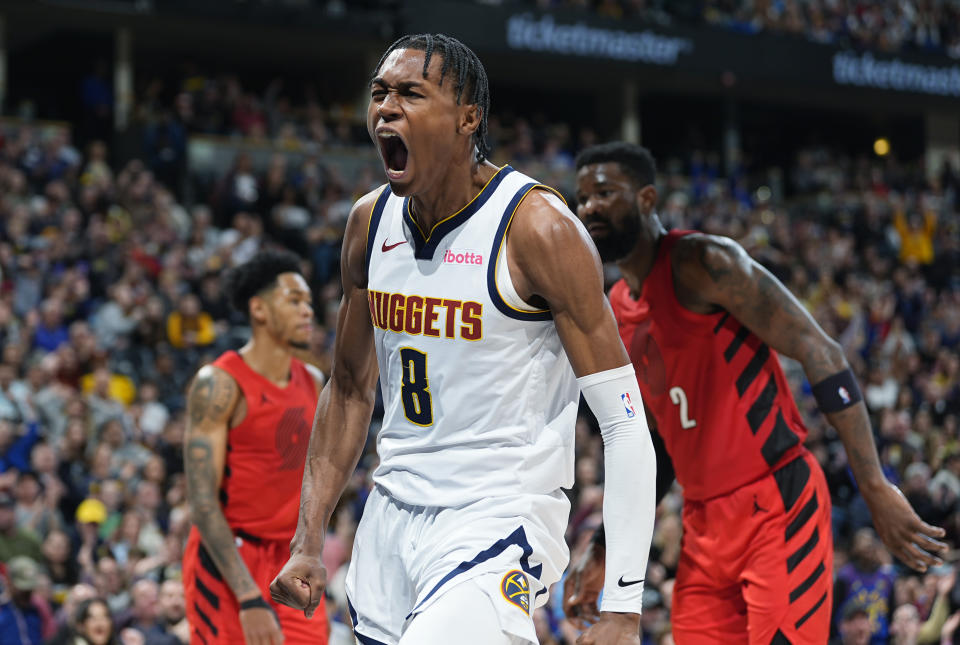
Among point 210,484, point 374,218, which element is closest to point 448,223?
point 374,218

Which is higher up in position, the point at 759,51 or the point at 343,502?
the point at 759,51

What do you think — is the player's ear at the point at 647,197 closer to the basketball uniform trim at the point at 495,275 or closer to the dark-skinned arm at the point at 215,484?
the basketball uniform trim at the point at 495,275

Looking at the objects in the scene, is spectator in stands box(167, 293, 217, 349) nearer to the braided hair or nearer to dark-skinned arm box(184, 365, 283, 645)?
dark-skinned arm box(184, 365, 283, 645)

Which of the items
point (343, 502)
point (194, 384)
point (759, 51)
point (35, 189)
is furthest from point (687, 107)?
point (194, 384)

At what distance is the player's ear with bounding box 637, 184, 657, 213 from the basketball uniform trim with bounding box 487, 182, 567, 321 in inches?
58.4

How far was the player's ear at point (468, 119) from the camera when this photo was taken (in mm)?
3020

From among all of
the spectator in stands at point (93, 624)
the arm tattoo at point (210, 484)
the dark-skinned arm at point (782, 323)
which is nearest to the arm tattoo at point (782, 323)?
the dark-skinned arm at point (782, 323)

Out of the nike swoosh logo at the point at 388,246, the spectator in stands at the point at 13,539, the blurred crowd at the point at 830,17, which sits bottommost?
the spectator in stands at the point at 13,539

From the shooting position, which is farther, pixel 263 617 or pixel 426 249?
pixel 263 617

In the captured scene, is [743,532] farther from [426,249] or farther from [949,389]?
[949,389]

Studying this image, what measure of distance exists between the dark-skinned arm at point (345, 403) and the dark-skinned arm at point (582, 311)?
0.63m

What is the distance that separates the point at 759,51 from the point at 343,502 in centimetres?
1598

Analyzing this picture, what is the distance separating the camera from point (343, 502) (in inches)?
384

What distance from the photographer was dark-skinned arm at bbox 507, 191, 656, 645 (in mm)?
2844
